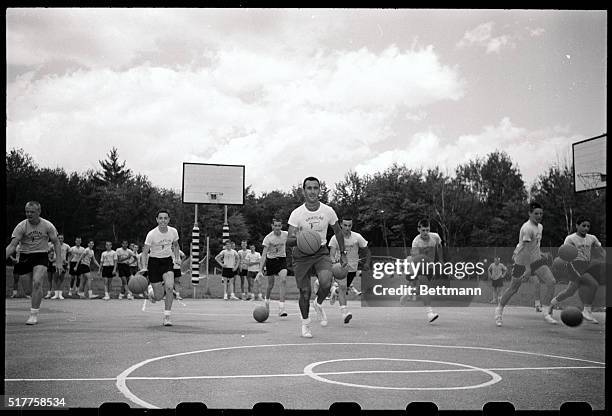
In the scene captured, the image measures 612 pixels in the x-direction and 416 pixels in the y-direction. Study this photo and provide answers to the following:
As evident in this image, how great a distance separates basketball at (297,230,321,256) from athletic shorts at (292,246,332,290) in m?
0.12

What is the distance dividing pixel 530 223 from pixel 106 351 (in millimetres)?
6293

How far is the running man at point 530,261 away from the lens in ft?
29.7

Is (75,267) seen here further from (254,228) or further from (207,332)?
(207,332)

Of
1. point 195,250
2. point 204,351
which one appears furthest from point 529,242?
point 195,250

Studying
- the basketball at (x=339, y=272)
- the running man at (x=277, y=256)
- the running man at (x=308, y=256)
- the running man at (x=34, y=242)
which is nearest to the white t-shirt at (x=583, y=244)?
the basketball at (x=339, y=272)

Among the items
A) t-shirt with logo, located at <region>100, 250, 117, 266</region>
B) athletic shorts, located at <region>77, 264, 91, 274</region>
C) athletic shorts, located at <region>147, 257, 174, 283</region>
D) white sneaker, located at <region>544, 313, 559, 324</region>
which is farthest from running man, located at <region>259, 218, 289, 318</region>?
athletic shorts, located at <region>77, 264, 91, 274</region>

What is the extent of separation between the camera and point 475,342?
24.4 ft

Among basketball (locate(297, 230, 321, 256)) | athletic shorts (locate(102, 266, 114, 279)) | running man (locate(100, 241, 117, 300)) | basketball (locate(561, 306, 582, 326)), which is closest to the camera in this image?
basketball (locate(297, 230, 321, 256))

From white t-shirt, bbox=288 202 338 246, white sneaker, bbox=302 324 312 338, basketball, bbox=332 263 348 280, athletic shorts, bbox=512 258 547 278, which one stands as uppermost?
white t-shirt, bbox=288 202 338 246

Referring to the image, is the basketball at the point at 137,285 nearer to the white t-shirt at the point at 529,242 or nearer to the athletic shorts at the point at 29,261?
the athletic shorts at the point at 29,261

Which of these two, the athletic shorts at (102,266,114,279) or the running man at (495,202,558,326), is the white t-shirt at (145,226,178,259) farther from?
the athletic shorts at (102,266,114,279)

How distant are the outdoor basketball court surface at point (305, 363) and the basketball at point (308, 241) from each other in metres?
1.15

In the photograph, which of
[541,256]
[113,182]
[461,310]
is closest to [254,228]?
[113,182]

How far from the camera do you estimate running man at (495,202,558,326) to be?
9.06 m
